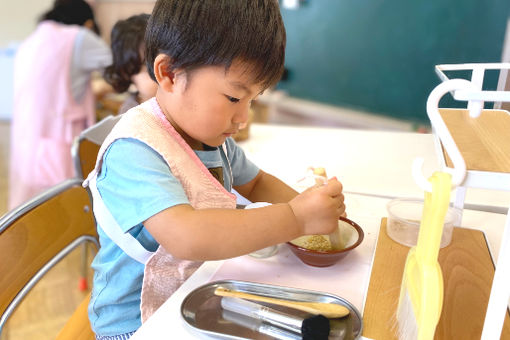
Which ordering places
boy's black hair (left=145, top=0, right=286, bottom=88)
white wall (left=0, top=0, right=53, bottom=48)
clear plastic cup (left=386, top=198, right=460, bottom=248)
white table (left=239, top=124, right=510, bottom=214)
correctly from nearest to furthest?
boy's black hair (left=145, top=0, right=286, bottom=88) < clear plastic cup (left=386, top=198, right=460, bottom=248) < white table (left=239, top=124, right=510, bottom=214) < white wall (left=0, top=0, right=53, bottom=48)

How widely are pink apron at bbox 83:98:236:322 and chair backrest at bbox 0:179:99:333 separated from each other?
0.17 m

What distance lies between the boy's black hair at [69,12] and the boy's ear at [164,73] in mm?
1784

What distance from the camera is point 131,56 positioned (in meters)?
1.43

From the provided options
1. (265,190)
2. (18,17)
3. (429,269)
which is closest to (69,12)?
(265,190)

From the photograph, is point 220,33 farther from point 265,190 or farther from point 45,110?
point 45,110

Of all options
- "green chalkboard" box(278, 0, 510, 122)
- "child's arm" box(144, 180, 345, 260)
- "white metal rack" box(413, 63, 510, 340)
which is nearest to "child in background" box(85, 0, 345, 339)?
"child's arm" box(144, 180, 345, 260)

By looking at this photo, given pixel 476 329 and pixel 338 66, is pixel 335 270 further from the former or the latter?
pixel 338 66

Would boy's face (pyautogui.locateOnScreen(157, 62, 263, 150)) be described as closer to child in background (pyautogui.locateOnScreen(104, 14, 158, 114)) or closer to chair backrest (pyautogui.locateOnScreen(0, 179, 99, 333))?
chair backrest (pyautogui.locateOnScreen(0, 179, 99, 333))

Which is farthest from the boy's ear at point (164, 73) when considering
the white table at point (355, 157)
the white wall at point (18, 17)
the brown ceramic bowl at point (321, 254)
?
the white wall at point (18, 17)

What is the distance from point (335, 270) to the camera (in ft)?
2.23

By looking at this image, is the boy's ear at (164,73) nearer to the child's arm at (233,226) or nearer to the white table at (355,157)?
the child's arm at (233,226)

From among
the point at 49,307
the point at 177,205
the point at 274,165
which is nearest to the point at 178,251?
the point at 177,205

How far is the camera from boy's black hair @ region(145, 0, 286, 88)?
2.02 ft

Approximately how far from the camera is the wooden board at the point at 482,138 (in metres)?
0.42
